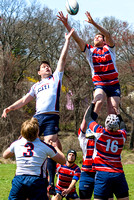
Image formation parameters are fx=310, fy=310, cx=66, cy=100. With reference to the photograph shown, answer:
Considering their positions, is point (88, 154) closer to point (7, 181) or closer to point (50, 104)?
point (50, 104)

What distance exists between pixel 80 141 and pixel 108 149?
41.8 inches

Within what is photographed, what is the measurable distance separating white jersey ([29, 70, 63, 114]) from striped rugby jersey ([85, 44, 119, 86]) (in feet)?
2.92

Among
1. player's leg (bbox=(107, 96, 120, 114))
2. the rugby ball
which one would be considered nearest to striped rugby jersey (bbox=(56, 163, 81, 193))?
player's leg (bbox=(107, 96, 120, 114))

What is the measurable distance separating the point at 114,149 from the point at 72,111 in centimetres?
2584

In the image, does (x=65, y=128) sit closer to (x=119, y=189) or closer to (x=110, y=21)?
(x=110, y=21)

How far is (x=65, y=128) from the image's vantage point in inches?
1229

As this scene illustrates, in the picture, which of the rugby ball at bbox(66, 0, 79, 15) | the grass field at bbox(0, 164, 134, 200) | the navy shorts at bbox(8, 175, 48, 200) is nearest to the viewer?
the navy shorts at bbox(8, 175, 48, 200)

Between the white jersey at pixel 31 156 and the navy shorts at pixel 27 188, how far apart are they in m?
0.09

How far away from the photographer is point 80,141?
6098 mm

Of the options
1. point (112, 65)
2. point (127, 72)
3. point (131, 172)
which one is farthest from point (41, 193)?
point (127, 72)

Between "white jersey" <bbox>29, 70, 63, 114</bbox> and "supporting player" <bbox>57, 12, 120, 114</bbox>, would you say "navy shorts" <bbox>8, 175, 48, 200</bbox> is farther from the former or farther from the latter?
"supporting player" <bbox>57, 12, 120, 114</bbox>

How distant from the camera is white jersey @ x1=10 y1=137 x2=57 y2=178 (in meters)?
4.54

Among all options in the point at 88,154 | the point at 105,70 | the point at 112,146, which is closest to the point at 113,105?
the point at 105,70

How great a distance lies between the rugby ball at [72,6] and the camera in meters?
6.93
